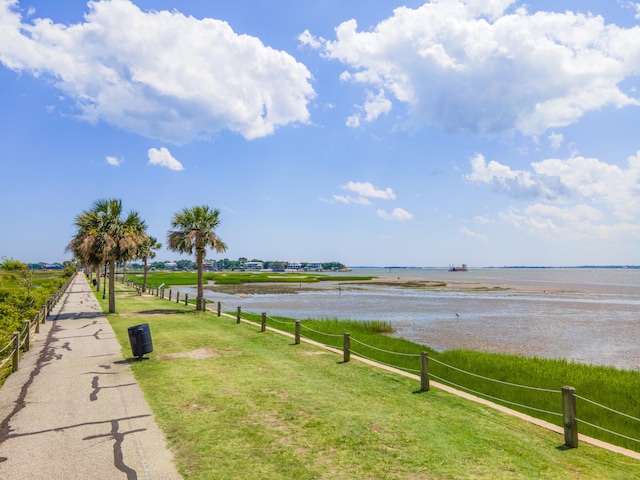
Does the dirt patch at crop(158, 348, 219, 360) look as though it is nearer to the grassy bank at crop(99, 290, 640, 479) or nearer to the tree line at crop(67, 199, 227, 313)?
the grassy bank at crop(99, 290, 640, 479)

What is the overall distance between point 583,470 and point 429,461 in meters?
2.56

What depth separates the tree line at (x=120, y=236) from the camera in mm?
28094

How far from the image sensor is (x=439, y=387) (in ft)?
37.2

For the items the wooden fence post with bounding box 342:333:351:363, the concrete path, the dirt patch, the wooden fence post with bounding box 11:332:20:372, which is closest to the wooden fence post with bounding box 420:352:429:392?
the wooden fence post with bounding box 342:333:351:363

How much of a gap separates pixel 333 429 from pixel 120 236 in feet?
83.3

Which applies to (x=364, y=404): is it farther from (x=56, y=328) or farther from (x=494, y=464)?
(x=56, y=328)

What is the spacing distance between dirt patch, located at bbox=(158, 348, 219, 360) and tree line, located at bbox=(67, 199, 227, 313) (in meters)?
14.9

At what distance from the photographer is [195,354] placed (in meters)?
14.9

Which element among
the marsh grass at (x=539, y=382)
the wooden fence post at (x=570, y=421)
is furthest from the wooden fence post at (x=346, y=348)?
the wooden fence post at (x=570, y=421)

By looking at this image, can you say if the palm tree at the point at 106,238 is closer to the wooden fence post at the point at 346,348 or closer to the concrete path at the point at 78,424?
the concrete path at the point at 78,424

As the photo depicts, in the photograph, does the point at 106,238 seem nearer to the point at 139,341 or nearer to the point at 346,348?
the point at 139,341

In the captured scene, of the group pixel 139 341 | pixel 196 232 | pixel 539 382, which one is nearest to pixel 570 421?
pixel 539 382

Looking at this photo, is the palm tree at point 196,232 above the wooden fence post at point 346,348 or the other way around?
above

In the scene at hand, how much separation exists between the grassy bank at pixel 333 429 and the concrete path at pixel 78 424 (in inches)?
16.0
